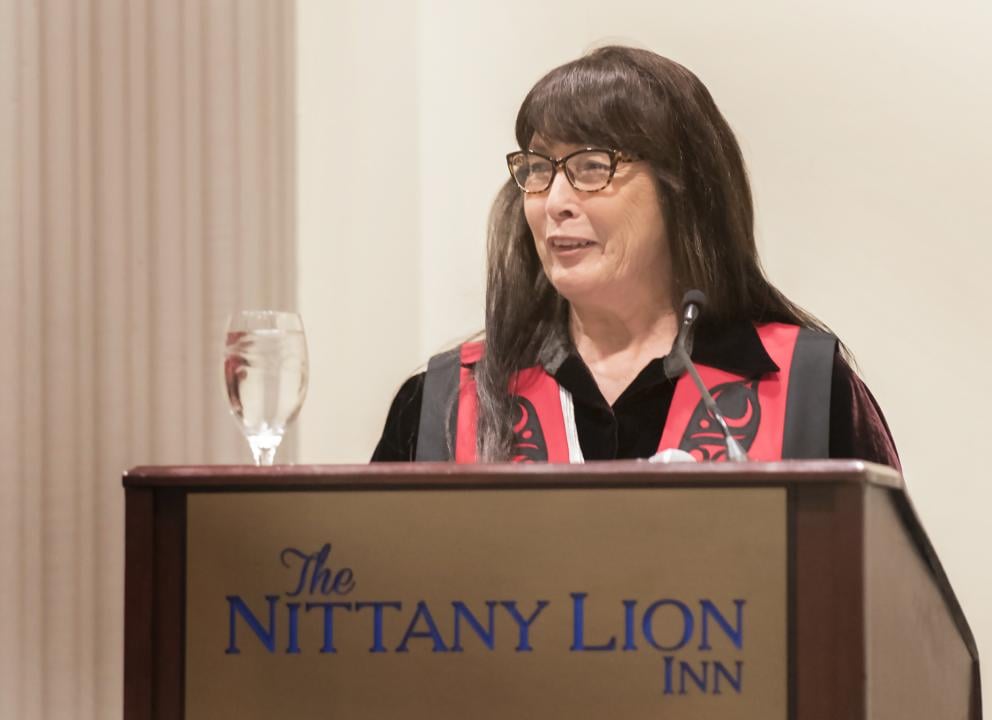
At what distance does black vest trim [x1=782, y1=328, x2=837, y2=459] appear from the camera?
7.18 feet

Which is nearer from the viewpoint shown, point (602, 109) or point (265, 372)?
point (265, 372)

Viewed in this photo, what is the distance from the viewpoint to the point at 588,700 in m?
1.11

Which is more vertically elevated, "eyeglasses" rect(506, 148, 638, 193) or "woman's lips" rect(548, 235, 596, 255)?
"eyeglasses" rect(506, 148, 638, 193)

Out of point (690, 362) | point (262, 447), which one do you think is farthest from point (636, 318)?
point (262, 447)

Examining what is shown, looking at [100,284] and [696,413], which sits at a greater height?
[100,284]

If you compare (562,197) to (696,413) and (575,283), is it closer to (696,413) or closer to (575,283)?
(575,283)

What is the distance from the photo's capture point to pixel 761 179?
3393 mm

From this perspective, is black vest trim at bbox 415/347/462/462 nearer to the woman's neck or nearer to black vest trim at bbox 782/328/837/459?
the woman's neck

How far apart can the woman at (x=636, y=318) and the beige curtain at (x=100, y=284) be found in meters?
0.69

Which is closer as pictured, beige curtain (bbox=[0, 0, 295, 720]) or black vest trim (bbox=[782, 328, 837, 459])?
black vest trim (bbox=[782, 328, 837, 459])

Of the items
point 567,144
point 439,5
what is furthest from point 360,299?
point 567,144

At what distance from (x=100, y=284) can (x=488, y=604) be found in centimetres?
179

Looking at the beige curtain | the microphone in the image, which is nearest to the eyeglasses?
the microphone

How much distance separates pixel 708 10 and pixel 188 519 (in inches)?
105
